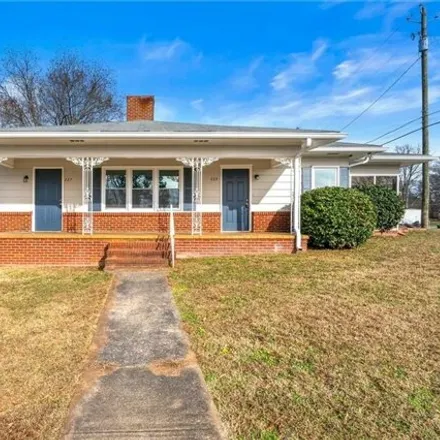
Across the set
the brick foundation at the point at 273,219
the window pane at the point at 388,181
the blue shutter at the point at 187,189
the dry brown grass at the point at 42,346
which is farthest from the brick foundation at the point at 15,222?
the window pane at the point at 388,181

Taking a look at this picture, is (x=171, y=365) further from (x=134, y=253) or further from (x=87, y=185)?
(x=87, y=185)

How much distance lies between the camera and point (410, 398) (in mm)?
2629

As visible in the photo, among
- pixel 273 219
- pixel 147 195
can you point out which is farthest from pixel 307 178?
pixel 147 195

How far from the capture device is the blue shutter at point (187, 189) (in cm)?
1091

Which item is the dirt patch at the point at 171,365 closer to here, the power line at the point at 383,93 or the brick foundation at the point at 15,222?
the brick foundation at the point at 15,222

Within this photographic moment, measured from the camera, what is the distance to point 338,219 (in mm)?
9398

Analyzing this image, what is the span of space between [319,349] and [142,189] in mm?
8389

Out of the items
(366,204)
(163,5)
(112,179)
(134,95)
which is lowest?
(366,204)

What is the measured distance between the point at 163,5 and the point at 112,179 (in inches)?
202

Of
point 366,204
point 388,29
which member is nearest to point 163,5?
point 366,204

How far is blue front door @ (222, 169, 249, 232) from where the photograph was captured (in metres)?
11.1

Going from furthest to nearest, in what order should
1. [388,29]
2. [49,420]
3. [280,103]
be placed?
[280,103] → [388,29] → [49,420]

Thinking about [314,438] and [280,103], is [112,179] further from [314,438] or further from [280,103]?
[280,103]

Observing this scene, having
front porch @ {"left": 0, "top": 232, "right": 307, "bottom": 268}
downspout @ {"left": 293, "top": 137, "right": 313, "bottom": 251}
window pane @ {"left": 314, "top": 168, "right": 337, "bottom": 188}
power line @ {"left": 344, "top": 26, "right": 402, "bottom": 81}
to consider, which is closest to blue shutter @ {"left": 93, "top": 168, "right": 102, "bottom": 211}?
front porch @ {"left": 0, "top": 232, "right": 307, "bottom": 268}
